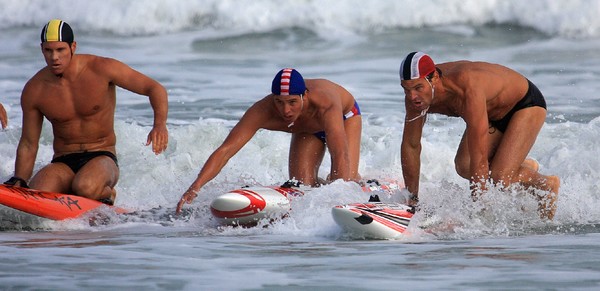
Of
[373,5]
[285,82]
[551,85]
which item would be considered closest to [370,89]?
[551,85]

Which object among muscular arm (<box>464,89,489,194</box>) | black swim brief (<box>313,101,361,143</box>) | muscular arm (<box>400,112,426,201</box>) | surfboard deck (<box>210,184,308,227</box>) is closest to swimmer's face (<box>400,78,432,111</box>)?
muscular arm (<box>464,89,489,194</box>)

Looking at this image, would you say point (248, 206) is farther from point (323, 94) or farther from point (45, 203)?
point (45, 203)

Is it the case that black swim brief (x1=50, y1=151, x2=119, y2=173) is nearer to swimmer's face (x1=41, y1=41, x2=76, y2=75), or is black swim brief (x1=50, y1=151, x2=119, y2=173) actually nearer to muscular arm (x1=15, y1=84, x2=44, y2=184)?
muscular arm (x1=15, y1=84, x2=44, y2=184)

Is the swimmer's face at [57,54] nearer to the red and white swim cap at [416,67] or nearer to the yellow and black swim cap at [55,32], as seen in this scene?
the yellow and black swim cap at [55,32]

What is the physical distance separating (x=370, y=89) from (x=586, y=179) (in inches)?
333

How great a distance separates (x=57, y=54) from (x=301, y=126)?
7.21 ft

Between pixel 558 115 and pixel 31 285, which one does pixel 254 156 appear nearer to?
pixel 558 115

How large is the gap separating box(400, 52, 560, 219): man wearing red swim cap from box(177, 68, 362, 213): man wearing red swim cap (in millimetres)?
845

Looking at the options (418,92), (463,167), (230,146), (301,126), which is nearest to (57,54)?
(230,146)

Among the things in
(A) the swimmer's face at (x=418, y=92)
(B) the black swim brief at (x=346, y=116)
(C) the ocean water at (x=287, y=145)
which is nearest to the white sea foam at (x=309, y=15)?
(C) the ocean water at (x=287, y=145)

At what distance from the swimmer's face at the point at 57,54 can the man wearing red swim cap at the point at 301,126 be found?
1408 mm

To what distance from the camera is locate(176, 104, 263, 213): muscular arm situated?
30.1 feet

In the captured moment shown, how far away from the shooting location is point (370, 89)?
808 inches

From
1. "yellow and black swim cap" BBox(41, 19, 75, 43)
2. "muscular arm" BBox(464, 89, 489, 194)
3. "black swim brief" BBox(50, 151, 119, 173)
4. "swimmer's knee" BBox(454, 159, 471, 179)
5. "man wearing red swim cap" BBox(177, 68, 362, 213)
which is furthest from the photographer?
"black swim brief" BBox(50, 151, 119, 173)
